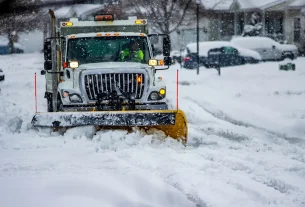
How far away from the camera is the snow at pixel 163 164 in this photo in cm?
450

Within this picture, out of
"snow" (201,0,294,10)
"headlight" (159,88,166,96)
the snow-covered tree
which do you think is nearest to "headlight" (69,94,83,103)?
"headlight" (159,88,166,96)

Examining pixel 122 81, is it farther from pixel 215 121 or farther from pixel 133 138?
pixel 215 121

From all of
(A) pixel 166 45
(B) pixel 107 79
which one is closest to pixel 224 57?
(A) pixel 166 45

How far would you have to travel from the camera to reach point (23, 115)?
1120 centimetres

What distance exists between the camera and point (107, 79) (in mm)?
8367

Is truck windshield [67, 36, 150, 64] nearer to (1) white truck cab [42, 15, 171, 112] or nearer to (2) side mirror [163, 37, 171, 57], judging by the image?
(1) white truck cab [42, 15, 171, 112]

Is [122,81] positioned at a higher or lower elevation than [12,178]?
higher

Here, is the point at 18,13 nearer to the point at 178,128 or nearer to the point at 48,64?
the point at 178,128

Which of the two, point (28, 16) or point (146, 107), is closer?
point (28, 16)

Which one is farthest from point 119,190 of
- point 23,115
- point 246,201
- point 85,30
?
point 23,115

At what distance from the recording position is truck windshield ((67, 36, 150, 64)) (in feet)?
30.2

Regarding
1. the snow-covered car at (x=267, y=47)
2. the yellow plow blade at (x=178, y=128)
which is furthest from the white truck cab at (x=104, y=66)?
the snow-covered car at (x=267, y=47)

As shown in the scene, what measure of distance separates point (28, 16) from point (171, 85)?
59.9ft

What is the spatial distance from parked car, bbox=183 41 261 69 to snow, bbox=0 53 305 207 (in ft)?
→ 56.5
